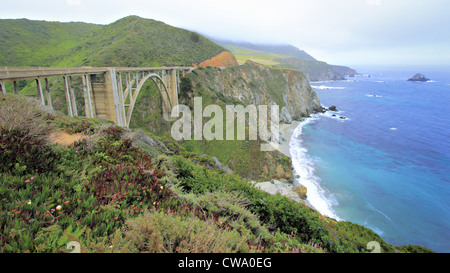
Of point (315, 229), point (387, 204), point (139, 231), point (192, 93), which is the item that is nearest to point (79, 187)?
point (139, 231)

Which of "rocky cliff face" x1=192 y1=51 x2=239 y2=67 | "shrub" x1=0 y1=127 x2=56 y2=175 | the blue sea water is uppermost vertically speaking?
"rocky cliff face" x1=192 y1=51 x2=239 y2=67

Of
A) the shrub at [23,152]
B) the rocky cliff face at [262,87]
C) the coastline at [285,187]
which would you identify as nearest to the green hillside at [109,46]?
the rocky cliff face at [262,87]

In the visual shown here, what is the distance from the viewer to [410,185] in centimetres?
3291

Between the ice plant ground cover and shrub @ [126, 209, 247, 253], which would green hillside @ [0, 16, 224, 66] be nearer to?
the ice plant ground cover

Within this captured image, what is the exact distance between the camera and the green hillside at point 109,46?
1858 inches

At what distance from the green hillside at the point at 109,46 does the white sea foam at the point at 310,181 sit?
122 ft

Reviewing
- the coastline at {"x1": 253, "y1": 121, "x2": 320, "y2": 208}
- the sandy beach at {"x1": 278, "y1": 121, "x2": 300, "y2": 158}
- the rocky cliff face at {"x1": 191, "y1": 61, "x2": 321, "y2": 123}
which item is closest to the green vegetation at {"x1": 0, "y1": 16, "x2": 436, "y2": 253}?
the coastline at {"x1": 253, "y1": 121, "x2": 320, "y2": 208}

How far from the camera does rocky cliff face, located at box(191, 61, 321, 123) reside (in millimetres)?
53844

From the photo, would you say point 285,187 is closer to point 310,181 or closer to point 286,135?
point 310,181

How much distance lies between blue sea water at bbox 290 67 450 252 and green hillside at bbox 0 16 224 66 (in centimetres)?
3982

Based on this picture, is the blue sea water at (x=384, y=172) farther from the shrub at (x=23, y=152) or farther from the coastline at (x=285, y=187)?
the shrub at (x=23, y=152)

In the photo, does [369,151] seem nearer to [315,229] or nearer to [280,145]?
[280,145]

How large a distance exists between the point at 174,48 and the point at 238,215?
63.5 meters

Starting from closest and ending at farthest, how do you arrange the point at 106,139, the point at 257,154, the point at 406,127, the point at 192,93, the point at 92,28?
the point at 106,139 → the point at 257,154 → the point at 192,93 → the point at 406,127 → the point at 92,28
